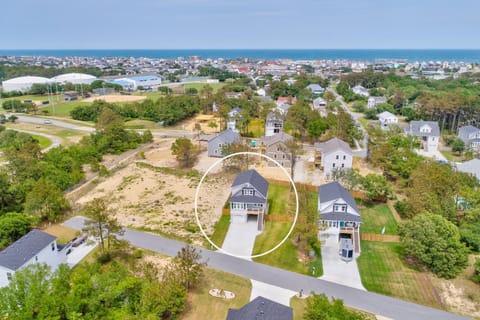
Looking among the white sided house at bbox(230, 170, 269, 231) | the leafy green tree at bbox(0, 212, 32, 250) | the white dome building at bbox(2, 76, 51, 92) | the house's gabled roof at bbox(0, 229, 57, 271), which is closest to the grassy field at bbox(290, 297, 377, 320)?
the white sided house at bbox(230, 170, 269, 231)

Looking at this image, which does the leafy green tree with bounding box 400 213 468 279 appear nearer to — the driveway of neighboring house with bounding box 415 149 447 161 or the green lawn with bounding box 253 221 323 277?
the green lawn with bounding box 253 221 323 277

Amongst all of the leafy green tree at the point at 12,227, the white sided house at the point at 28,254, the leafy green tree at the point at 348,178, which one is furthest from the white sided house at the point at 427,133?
the leafy green tree at the point at 12,227

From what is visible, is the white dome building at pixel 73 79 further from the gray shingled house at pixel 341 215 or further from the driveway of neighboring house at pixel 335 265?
the driveway of neighboring house at pixel 335 265

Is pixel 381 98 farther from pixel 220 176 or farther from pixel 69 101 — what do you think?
pixel 69 101

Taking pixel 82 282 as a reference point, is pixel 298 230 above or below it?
below

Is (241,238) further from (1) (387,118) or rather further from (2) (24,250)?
(1) (387,118)

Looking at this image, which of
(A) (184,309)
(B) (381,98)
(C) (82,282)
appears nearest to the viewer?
(C) (82,282)

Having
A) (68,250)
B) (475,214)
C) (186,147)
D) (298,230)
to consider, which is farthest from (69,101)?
(475,214)
